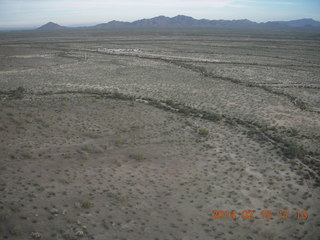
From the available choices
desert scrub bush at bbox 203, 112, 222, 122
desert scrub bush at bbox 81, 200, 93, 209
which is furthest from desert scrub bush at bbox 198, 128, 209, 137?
desert scrub bush at bbox 81, 200, 93, 209

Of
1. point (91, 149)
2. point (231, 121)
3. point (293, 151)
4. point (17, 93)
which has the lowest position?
point (293, 151)

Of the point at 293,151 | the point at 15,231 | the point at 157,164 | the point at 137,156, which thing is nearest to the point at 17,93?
the point at 137,156

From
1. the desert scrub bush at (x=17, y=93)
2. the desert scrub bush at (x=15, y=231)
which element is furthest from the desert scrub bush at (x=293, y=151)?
the desert scrub bush at (x=17, y=93)

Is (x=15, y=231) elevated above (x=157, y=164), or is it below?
above

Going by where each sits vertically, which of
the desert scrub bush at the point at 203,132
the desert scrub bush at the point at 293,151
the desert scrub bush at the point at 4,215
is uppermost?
the desert scrub bush at the point at 4,215

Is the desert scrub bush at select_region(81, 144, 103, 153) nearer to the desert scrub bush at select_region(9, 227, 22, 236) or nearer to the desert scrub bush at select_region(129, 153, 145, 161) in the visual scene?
the desert scrub bush at select_region(129, 153, 145, 161)

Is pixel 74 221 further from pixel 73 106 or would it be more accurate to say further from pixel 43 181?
pixel 73 106

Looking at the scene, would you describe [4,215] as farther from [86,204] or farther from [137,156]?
[137,156]

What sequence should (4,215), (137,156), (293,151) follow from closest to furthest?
(4,215) < (137,156) < (293,151)

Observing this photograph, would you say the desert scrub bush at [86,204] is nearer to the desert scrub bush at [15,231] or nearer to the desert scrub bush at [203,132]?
the desert scrub bush at [15,231]
